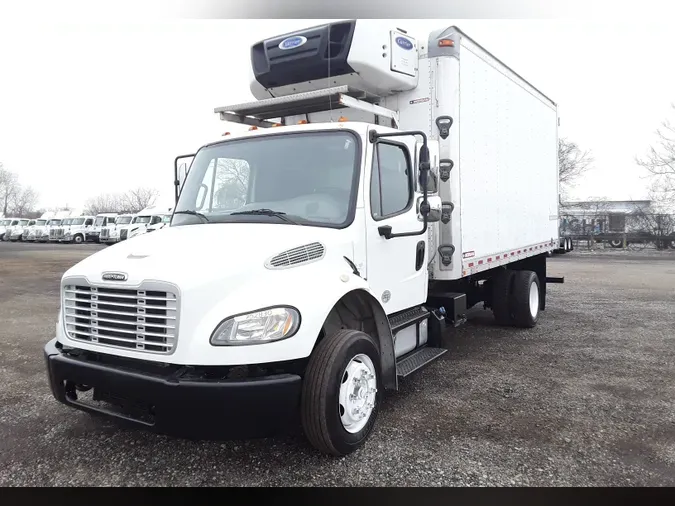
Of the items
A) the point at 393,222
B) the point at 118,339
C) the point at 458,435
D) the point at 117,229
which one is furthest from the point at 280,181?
the point at 117,229

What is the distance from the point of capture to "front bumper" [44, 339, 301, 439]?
322cm

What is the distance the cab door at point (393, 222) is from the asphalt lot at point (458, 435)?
1.07 meters

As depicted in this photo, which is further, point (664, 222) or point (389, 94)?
point (664, 222)

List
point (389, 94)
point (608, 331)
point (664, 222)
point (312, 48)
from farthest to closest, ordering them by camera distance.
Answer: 1. point (664, 222)
2. point (608, 331)
3. point (389, 94)
4. point (312, 48)

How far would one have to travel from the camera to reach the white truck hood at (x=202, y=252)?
3.41 meters

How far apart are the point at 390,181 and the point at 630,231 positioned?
101 ft

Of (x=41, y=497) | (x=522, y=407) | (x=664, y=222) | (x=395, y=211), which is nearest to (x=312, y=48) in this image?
(x=395, y=211)

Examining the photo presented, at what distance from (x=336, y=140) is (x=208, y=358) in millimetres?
2122

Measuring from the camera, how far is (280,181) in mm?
4414

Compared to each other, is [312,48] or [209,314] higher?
[312,48]

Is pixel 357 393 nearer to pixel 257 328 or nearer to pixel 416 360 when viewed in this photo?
pixel 257 328

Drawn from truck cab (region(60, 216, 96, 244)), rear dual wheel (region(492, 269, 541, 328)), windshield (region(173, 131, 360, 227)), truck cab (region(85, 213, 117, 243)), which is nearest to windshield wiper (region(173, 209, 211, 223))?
windshield (region(173, 131, 360, 227))

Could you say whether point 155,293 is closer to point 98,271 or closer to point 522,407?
point 98,271

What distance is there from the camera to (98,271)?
3.65 metres
